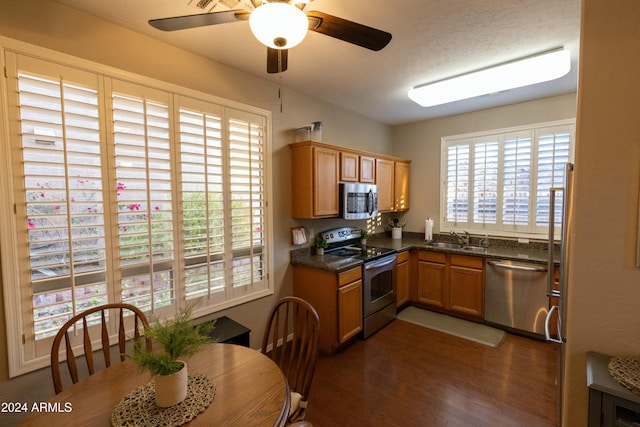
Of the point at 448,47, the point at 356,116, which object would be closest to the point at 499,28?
the point at 448,47

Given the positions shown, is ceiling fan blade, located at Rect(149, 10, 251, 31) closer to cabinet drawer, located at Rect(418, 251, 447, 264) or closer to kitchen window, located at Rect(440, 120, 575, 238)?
cabinet drawer, located at Rect(418, 251, 447, 264)

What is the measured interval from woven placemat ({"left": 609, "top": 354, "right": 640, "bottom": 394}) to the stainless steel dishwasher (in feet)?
6.29

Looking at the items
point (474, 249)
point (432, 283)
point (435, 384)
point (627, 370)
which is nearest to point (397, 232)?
point (432, 283)

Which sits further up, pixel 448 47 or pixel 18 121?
pixel 448 47

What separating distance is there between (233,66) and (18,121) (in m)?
1.54

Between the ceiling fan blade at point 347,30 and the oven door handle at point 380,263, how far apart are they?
2.14m

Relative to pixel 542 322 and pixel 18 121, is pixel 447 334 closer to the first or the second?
pixel 542 322

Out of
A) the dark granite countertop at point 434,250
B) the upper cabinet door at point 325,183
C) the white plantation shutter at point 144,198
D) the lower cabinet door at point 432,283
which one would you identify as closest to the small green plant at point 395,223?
the dark granite countertop at point 434,250

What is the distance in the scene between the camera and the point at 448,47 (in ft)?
6.99

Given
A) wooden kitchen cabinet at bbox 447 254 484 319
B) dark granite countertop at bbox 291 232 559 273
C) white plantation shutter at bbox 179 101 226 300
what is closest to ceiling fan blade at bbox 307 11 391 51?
white plantation shutter at bbox 179 101 226 300

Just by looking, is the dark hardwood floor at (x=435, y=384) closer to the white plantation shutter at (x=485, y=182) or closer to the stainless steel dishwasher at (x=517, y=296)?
the stainless steel dishwasher at (x=517, y=296)

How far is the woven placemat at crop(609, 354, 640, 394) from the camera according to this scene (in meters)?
1.05

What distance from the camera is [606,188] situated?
124 cm

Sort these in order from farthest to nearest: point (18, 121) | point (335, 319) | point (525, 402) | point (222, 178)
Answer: point (335, 319) → point (222, 178) → point (525, 402) → point (18, 121)
